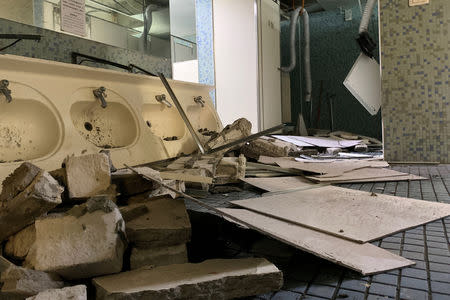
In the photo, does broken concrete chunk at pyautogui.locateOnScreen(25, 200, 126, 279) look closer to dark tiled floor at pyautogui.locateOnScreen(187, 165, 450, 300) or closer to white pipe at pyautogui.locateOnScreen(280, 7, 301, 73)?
dark tiled floor at pyautogui.locateOnScreen(187, 165, 450, 300)

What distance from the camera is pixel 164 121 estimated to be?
299 centimetres

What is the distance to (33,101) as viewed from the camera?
1981mm

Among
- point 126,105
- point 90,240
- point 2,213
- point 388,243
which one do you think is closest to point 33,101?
point 126,105

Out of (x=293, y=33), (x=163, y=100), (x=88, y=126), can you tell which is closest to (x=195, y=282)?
(x=88, y=126)

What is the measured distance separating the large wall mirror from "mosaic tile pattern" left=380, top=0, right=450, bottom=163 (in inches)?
76.8

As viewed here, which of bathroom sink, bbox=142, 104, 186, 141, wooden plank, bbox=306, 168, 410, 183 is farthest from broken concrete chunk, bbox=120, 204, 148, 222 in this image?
bathroom sink, bbox=142, 104, 186, 141

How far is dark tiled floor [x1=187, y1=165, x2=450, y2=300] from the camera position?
840 millimetres

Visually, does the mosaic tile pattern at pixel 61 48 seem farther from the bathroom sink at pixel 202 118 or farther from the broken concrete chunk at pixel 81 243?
the broken concrete chunk at pixel 81 243

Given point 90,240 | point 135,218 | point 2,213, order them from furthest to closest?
1. point 135,218
2. point 2,213
3. point 90,240

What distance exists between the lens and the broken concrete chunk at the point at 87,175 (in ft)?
4.36

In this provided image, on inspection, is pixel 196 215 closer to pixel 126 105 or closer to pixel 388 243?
pixel 388 243

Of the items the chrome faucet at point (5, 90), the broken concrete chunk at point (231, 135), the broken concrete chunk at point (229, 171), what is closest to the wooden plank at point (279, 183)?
the broken concrete chunk at point (229, 171)

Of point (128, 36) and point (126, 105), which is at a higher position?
point (128, 36)

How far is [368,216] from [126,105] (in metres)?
1.81
